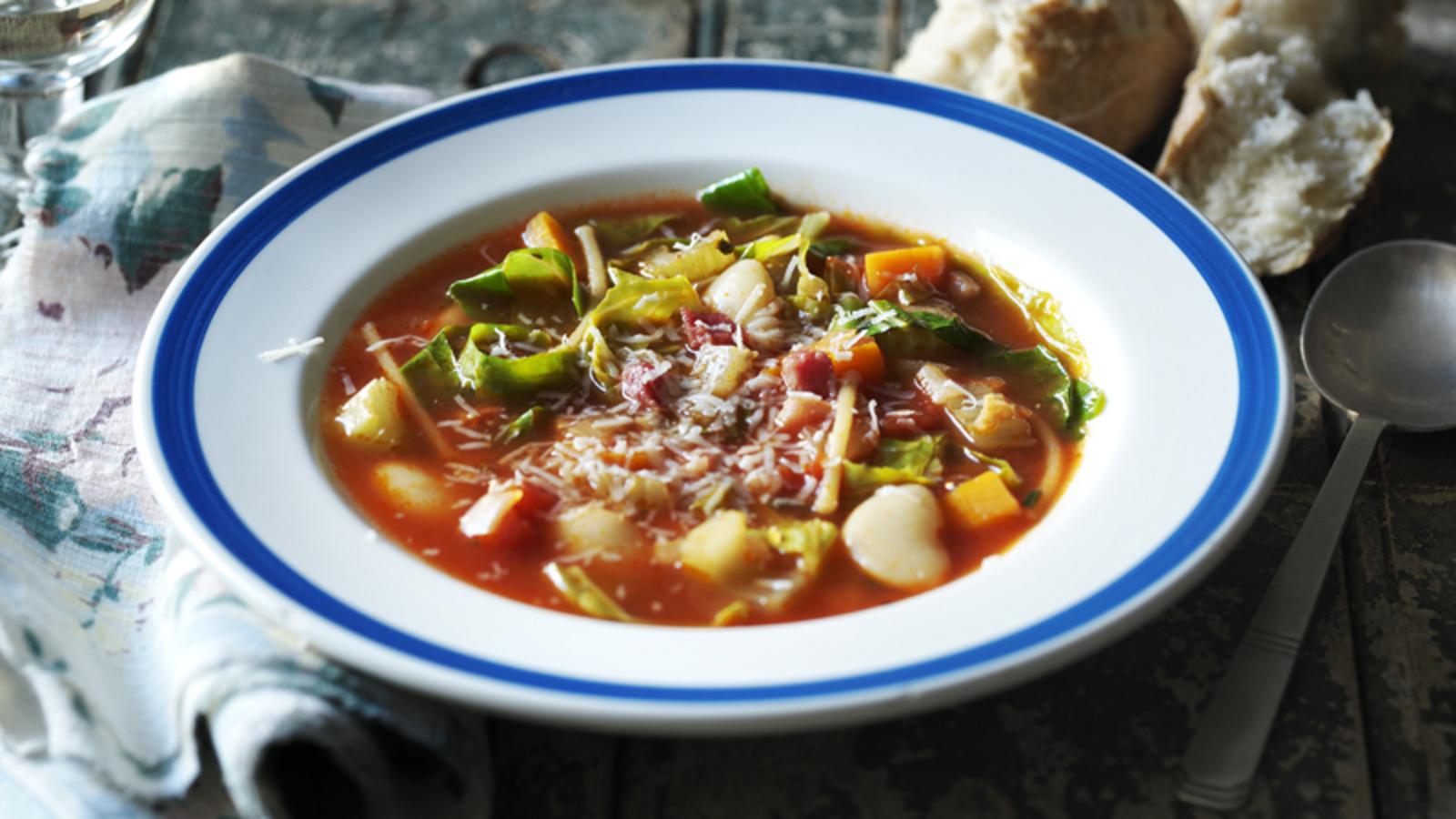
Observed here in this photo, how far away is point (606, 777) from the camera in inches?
111

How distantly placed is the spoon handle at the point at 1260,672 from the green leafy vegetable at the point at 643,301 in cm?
166

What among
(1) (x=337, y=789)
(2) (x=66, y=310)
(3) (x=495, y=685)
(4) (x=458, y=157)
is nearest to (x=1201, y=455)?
(3) (x=495, y=685)

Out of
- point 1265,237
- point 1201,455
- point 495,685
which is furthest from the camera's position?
point 1265,237

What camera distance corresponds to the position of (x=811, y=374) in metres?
3.53

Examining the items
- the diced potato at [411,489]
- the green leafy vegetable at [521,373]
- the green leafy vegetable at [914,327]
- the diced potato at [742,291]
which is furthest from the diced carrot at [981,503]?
the diced potato at [411,489]

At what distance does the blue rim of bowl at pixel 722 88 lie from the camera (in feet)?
8.21

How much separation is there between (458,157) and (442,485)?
128cm

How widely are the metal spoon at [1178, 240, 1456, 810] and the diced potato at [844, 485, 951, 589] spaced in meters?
0.64

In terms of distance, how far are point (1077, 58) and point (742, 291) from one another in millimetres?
1482

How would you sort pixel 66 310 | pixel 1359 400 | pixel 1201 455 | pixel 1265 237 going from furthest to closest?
pixel 1265 237 → pixel 66 310 → pixel 1359 400 → pixel 1201 455

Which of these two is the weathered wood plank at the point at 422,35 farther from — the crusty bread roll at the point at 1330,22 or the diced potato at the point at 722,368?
the diced potato at the point at 722,368

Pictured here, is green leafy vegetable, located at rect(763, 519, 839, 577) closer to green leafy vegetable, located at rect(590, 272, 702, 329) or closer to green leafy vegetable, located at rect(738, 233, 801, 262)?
green leafy vegetable, located at rect(590, 272, 702, 329)

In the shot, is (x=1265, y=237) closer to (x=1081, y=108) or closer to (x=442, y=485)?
(x=1081, y=108)

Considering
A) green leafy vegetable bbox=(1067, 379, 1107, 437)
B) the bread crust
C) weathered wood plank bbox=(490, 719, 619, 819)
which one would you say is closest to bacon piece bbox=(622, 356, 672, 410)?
weathered wood plank bbox=(490, 719, 619, 819)
